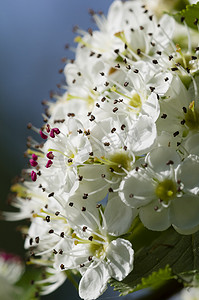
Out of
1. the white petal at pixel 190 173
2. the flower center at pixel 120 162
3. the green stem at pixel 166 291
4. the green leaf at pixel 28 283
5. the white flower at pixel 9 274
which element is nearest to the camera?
the white petal at pixel 190 173

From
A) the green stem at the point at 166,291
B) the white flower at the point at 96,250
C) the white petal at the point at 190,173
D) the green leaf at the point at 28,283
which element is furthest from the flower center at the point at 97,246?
the green leaf at the point at 28,283

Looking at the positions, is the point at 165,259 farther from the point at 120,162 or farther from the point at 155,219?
the point at 120,162

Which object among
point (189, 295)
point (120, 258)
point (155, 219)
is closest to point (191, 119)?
point (155, 219)

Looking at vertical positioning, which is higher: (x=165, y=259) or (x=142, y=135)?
(x=142, y=135)

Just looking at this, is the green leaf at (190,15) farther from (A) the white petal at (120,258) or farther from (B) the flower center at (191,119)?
(A) the white petal at (120,258)

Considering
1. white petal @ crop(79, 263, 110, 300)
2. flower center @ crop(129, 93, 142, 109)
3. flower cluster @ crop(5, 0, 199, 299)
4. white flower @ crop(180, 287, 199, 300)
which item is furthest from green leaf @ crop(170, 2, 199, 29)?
white flower @ crop(180, 287, 199, 300)

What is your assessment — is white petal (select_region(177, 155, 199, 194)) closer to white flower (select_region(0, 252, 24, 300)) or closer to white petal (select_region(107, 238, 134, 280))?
white petal (select_region(107, 238, 134, 280))

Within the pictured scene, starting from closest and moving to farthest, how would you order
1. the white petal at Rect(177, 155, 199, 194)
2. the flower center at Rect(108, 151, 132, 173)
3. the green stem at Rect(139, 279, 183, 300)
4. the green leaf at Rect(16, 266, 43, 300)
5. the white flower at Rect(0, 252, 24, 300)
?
the white petal at Rect(177, 155, 199, 194)
the flower center at Rect(108, 151, 132, 173)
the green stem at Rect(139, 279, 183, 300)
the green leaf at Rect(16, 266, 43, 300)
the white flower at Rect(0, 252, 24, 300)

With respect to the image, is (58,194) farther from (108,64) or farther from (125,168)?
(108,64)

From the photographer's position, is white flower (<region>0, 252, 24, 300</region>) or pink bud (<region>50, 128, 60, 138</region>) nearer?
pink bud (<region>50, 128, 60, 138</region>)
